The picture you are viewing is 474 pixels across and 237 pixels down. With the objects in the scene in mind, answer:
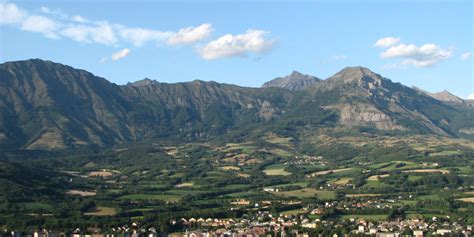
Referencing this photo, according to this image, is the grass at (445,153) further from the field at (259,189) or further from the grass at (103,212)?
the grass at (103,212)

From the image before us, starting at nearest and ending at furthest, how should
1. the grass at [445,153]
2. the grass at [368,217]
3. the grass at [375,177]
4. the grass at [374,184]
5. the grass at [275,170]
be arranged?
the grass at [368,217] → the grass at [374,184] → the grass at [375,177] → the grass at [275,170] → the grass at [445,153]

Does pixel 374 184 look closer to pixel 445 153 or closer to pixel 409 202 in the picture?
pixel 409 202

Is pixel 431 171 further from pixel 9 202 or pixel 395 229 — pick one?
pixel 9 202

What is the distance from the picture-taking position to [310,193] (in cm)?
13375


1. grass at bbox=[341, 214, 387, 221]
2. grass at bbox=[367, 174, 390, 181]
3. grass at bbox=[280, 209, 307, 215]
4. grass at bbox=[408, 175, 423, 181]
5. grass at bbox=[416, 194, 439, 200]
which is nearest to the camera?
grass at bbox=[341, 214, 387, 221]

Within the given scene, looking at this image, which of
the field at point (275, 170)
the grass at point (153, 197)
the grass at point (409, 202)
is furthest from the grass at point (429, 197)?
the field at point (275, 170)

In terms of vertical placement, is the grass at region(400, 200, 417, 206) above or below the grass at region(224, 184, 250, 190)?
below

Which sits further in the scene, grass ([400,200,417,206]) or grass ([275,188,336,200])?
grass ([275,188,336,200])

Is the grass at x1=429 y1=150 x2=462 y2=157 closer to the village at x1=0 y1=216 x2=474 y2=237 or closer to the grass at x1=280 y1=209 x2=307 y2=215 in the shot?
the grass at x1=280 y1=209 x2=307 y2=215

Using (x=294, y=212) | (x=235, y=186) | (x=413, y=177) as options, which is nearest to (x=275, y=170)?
→ (x=235, y=186)

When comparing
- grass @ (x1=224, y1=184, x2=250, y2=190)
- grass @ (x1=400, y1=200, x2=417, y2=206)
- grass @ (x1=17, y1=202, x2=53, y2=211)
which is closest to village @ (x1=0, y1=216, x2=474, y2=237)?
grass @ (x1=400, y1=200, x2=417, y2=206)

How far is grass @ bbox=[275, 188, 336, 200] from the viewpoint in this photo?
128 m

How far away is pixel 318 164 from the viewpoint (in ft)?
645

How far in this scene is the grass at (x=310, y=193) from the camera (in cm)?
12781
